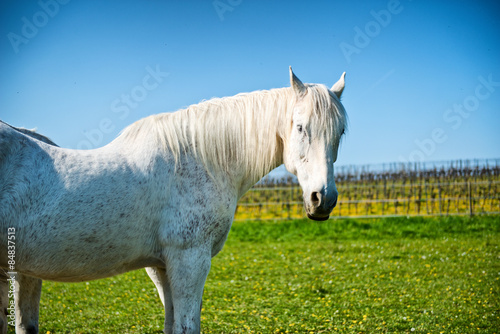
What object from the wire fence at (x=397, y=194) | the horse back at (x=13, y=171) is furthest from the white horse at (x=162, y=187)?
the wire fence at (x=397, y=194)

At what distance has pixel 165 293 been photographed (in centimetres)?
305

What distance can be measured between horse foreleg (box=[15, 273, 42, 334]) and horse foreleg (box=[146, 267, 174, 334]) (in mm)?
1028

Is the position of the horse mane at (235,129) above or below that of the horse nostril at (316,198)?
above

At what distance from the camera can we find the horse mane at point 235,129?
296cm

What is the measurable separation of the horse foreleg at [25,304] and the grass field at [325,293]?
2.02 m

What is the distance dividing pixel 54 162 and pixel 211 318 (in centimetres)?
383

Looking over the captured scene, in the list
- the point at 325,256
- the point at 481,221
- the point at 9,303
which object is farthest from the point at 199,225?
the point at 481,221

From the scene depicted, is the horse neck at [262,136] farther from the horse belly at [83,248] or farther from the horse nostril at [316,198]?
the horse belly at [83,248]

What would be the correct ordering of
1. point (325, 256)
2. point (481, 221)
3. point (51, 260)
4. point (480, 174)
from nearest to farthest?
point (51, 260), point (325, 256), point (481, 221), point (480, 174)

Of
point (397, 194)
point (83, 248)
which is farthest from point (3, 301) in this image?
point (397, 194)

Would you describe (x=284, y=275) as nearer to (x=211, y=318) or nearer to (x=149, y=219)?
(x=211, y=318)

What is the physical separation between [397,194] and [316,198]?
24.9 meters

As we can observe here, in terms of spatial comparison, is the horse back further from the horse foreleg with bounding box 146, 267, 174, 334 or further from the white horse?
the horse foreleg with bounding box 146, 267, 174, 334

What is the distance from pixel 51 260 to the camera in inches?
97.5
